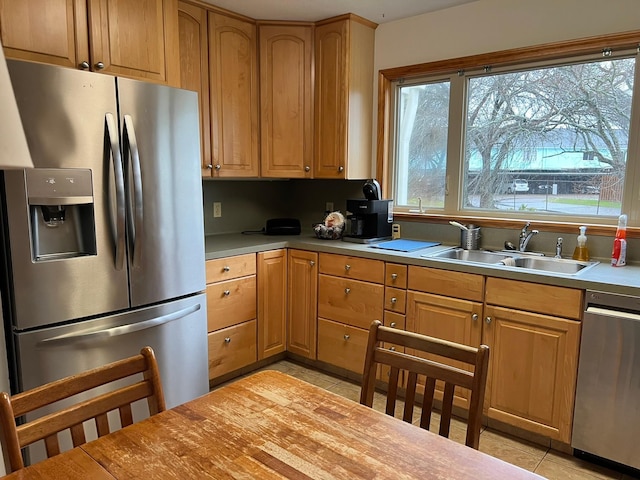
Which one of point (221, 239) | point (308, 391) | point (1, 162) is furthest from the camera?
point (221, 239)

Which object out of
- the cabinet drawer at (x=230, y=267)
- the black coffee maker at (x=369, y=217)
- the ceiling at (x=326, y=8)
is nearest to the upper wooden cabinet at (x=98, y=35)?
the ceiling at (x=326, y=8)

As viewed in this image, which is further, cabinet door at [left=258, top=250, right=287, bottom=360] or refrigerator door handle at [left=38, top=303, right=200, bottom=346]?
cabinet door at [left=258, top=250, right=287, bottom=360]

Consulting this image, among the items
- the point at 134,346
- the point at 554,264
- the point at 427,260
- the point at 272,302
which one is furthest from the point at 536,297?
the point at 134,346

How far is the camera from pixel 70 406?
1.10 meters

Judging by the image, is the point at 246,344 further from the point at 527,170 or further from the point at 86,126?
the point at 527,170

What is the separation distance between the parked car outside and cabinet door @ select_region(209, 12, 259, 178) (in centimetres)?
167

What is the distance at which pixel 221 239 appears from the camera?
3.17 metres

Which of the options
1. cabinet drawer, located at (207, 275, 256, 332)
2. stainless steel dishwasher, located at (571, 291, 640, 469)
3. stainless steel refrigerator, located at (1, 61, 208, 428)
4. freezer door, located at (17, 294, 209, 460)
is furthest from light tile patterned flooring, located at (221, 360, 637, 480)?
stainless steel refrigerator, located at (1, 61, 208, 428)

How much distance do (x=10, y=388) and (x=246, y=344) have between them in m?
1.36

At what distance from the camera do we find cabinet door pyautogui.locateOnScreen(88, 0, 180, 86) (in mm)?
2096

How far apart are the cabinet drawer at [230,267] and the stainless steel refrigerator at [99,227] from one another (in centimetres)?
30

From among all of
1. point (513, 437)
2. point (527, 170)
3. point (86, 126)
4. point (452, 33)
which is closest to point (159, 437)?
point (86, 126)

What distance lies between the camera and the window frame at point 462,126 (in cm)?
245

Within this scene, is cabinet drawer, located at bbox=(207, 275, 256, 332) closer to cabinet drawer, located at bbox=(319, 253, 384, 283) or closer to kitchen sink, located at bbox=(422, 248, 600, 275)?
cabinet drawer, located at bbox=(319, 253, 384, 283)
